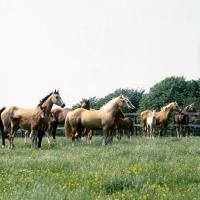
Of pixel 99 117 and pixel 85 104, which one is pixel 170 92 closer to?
pixel 85 104

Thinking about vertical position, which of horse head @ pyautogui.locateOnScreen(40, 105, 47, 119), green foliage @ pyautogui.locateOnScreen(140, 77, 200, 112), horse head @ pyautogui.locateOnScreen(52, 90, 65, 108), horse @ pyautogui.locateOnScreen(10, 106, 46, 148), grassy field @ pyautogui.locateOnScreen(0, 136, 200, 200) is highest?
green foliage @ pyautogui.locateOnScreen(140, 77, 200, 112)

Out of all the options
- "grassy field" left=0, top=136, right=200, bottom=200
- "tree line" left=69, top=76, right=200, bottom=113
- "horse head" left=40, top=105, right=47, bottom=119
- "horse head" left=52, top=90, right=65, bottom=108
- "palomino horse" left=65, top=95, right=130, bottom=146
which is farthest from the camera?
"tree line" left=69, top=76, right=200, bottom=113

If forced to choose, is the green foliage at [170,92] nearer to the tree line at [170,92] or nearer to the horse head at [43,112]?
the tree line at [170,92]

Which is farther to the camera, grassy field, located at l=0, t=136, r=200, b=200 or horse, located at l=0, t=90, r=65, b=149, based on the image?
horse, located at l=0, t=90, r=65, b=149

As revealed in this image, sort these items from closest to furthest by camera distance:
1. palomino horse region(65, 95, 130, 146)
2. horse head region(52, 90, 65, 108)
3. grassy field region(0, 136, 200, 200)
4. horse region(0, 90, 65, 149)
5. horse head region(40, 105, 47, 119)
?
grassy field region(0, 136, 200, 200) → horse head region(40, 105, 47, 119) → horse region(0, 90, 65, 149) → horse head region(52, 90, 65, 108) → palomino horse region(65, 95, 130, 146)

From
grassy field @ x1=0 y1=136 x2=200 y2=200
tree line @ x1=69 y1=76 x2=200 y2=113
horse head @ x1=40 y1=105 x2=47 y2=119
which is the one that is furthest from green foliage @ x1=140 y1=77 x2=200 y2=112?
grassy field @ x1=0 y1=136 x2=200 y2=200

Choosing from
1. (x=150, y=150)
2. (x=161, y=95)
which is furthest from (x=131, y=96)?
(x=150, y=150)

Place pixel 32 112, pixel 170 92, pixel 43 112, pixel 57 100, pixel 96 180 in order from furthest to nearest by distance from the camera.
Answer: pixel 170 92 → pixel 32 112 → pixel 57 100 → pixel 43 112 → pixel 96 180

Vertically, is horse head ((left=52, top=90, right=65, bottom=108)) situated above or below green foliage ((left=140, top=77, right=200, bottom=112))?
below

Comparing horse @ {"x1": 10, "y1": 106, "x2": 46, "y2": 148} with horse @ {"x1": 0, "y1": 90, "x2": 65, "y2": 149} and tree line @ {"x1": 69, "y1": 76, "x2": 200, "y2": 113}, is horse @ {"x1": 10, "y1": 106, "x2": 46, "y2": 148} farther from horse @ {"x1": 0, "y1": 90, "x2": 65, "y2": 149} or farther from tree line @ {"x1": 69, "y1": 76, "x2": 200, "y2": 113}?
tree line @ {"x1": 69, "y1": 76, "x2": 200, "y2": 113}

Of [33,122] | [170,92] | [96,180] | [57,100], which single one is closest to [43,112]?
[33,122]

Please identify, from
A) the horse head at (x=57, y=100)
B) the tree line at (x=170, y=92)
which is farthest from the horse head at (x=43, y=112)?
the tree line at (x=170, y=92)

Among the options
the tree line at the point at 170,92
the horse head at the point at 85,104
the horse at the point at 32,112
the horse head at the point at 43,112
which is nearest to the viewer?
the horse head at the point at 43,112

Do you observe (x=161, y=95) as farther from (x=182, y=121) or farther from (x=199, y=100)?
(x=182, y=121)
